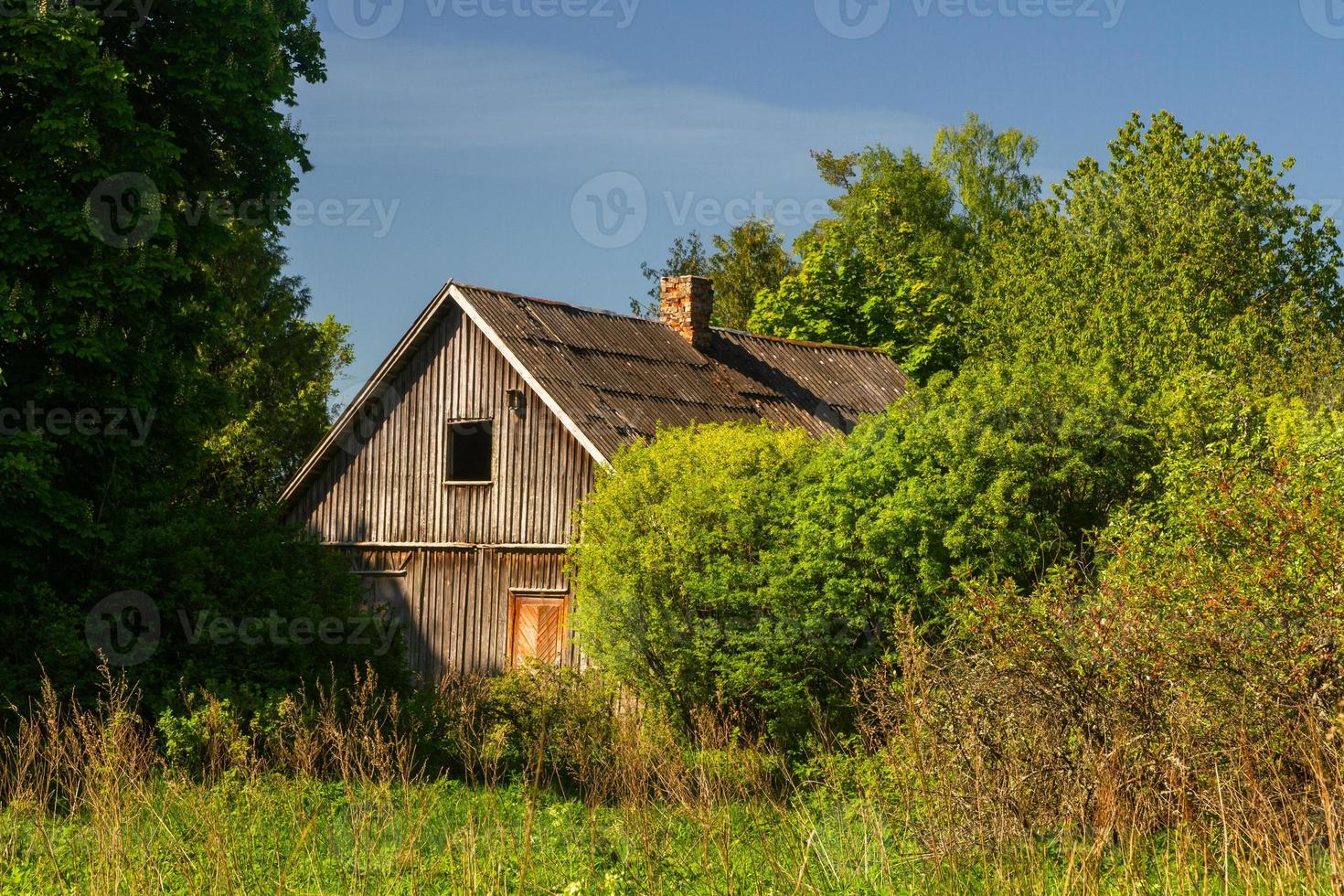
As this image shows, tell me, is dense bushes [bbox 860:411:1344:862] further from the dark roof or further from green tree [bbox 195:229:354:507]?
green tree [bbox 195:229:354:507]

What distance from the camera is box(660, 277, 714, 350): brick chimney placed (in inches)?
923

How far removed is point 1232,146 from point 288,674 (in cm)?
3005

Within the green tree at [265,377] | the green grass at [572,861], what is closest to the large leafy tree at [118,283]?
the green grass at [572,861]

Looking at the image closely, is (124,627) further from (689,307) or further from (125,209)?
(689,307)

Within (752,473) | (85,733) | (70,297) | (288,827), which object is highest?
(70,297)

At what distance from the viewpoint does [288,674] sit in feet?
46.2

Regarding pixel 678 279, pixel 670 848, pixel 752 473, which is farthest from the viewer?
pixel 678 279

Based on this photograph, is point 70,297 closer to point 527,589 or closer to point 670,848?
point 527,589

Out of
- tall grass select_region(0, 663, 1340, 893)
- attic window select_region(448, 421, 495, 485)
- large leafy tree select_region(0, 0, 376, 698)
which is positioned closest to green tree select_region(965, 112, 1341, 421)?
attic window select_region(448, 421, 495, 485)

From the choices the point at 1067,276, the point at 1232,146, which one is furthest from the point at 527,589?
the point at 1232,146

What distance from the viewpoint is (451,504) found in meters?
20.6

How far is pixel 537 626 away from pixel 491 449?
2.85 metres

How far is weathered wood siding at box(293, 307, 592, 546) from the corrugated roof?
578 mm

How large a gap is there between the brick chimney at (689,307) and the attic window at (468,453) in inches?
177
